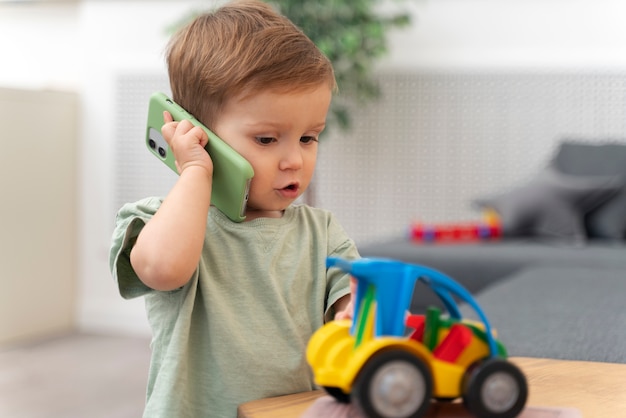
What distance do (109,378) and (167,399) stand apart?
2.53 metres

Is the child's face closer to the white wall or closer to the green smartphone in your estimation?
the green smartphone

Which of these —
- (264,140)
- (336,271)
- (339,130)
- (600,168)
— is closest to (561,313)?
(336,271)

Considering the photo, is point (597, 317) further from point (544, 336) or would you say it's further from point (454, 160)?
point (454, 160)

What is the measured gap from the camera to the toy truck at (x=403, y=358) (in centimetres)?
65

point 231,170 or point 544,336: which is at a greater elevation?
point 231,170

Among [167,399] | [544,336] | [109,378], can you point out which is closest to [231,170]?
[167,399]

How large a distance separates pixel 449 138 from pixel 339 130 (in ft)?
1.65

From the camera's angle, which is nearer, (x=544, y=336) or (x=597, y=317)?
(x=544, y=336)

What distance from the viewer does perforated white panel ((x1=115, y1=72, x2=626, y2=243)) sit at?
11.8ft

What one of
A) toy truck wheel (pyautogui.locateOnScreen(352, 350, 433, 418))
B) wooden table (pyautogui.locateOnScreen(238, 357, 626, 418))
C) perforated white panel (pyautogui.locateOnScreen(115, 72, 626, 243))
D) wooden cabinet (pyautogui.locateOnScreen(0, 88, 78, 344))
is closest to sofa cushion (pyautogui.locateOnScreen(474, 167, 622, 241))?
perforated white panel (pyautogui.locateOnScreen(115, 72, 626, 243))

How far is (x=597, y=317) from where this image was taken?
5.59 feet

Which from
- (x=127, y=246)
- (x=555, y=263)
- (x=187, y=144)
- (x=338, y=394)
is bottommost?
(x=555, y=263)

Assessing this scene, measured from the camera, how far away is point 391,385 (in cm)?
65

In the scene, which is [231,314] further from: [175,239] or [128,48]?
Result: [128,48]
